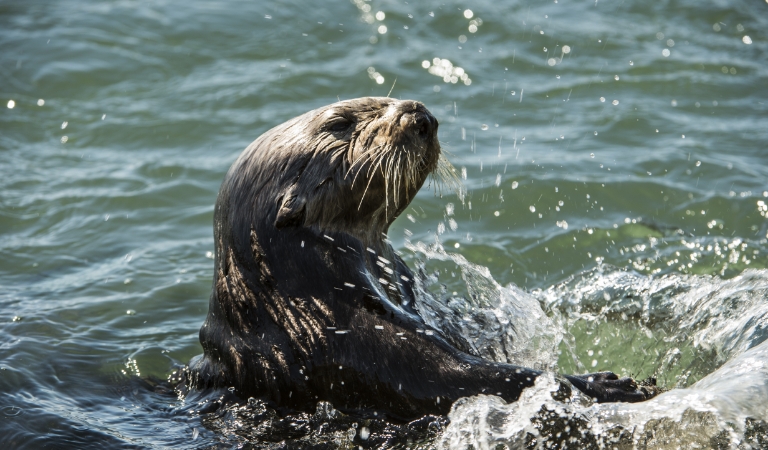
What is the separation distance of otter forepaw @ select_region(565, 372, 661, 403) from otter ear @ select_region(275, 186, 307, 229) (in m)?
1.42

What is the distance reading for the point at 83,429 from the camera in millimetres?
4430

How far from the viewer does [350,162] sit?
167 inches

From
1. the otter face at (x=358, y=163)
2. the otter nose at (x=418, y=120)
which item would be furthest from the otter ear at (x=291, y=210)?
the otter nose at (x=418, y=120)

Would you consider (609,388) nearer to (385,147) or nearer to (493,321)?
(493,321)

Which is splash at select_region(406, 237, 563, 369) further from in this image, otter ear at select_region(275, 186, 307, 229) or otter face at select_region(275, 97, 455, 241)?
otter ear at select_region(275, 186, 307, 229)

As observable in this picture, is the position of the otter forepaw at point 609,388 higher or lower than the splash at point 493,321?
higher

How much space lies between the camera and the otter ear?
13.3 feet

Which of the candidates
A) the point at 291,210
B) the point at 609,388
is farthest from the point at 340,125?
the point at 609,388

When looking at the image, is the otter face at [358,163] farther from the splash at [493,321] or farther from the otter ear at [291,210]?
the splash at [493,321]

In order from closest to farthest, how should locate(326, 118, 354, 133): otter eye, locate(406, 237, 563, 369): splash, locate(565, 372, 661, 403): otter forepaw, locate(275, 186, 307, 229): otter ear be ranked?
locate(565, 372, 661, 403): otter forepaw < locate(275, 186, 307, 229): otter ear < locate(326, 118, 354, 133): otter eye < locate(406, 237, 563, 369): splash

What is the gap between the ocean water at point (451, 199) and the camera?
4324 mm

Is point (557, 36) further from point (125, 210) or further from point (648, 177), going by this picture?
point (125, 210)

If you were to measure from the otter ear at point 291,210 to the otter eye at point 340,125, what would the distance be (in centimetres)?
42

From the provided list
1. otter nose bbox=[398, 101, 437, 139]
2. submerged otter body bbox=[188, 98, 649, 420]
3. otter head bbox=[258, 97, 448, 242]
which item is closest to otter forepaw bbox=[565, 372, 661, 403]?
submerged otter body bbox=[188, 98, 649, 420]
